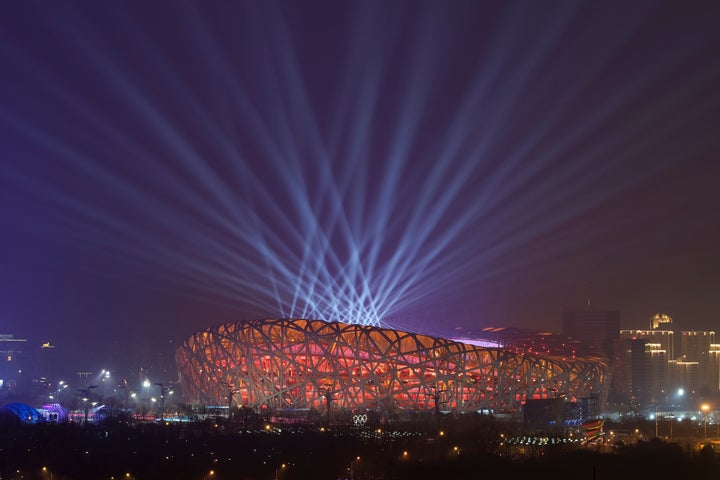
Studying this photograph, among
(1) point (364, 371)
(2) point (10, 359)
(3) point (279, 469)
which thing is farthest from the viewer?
(2) point (10, 359)

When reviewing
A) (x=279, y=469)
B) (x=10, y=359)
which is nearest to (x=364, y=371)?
(x=279, y=469)

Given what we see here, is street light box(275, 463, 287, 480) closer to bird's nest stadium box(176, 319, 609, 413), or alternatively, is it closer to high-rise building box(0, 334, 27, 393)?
bird's nest stadium box(176, 319, 609, 413)

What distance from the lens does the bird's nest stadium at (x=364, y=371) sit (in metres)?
82.7

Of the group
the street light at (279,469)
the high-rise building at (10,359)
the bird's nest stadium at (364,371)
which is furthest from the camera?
the high-rise building at (10,359)

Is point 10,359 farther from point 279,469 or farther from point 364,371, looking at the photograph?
point 279,469

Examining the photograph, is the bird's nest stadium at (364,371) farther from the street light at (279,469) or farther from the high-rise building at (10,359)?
the high-rise building at (10,359)

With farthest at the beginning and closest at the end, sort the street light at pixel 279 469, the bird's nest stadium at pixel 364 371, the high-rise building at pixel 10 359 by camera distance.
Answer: the high-rise building at pixel 10 359 < the bird's nest stadium at pixel 364 371 < the street light at pixel 279 469

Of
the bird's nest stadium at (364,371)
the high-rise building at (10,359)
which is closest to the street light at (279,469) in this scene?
the bird's nest stadium at (364,371)

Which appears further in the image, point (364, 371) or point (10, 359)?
point (10, 359)

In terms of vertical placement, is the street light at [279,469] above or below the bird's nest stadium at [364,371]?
below

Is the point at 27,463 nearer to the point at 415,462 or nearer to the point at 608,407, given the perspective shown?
the point at 415,462

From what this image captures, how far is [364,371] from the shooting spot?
275 feet

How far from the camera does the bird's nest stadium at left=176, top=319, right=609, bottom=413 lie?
271ft

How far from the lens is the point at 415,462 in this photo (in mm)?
47281
